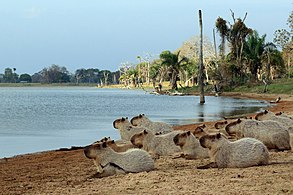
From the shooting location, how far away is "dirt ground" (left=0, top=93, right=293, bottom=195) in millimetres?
6777

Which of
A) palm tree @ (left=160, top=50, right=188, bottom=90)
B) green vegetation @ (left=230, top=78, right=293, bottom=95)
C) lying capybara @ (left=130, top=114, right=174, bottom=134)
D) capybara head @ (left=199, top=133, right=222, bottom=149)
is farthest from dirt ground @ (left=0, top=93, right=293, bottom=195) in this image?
palm tree @ (left=160, top=50, right=188, bottom=90)

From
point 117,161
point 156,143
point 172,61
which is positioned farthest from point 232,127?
point 172,61

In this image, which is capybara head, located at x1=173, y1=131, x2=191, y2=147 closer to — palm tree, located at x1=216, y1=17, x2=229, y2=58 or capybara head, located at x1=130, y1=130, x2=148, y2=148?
capybara head, located at x1=130, y1=130, x2=148, y2=148

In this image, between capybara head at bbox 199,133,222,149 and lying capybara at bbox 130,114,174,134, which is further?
lying capybara at bbox 130,114,174,134

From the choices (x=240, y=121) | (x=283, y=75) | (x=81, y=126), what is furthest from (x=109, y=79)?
(x=240, y=121)

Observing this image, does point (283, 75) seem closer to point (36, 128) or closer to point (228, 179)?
point (36, 128)

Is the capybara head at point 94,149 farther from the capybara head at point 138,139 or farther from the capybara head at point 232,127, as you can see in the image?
the capybara head at point 232,127

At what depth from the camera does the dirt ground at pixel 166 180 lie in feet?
22.2

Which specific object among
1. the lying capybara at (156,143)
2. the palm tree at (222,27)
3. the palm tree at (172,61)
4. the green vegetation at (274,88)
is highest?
the palm tree at (222,27)

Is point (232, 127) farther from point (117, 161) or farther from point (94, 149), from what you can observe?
point (94, 149)

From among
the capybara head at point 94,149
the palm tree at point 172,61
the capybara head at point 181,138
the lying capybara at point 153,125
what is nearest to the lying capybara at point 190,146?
the capybara head at point 181,138

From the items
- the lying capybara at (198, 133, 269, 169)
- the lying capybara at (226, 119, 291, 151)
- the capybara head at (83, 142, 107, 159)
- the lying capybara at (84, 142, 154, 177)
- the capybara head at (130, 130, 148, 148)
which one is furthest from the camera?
the capybara head at (130, 130, 148, 148)

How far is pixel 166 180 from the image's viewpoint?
297 inches

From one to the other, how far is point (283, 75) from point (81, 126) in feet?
192
